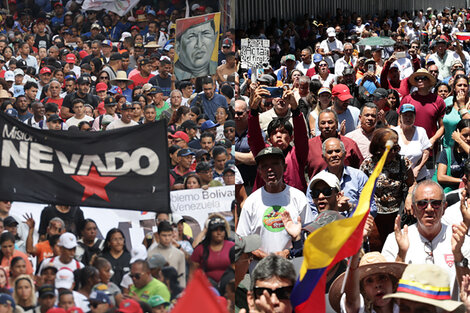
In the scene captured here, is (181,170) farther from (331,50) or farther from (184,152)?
(331,50)

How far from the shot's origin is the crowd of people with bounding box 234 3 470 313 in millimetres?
4234

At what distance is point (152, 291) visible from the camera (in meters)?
4.84

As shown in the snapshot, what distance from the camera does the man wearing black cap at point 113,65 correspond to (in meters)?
6.18

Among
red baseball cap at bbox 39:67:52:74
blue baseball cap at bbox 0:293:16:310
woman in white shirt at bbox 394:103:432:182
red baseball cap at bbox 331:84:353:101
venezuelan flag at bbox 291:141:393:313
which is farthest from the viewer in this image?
red baseball cap at bbox 331:84:353:101

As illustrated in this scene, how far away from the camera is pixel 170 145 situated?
5211mm

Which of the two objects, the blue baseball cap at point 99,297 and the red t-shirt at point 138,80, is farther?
the red t-shirt at point 138,80

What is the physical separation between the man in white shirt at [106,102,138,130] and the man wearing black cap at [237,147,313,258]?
0.97 meters

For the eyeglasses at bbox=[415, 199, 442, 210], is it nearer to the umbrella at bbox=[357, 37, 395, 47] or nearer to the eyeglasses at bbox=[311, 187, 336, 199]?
the eyeglasses at bbox=[311, 187, 336, 199]

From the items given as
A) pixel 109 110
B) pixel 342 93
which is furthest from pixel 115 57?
pixel 342 93

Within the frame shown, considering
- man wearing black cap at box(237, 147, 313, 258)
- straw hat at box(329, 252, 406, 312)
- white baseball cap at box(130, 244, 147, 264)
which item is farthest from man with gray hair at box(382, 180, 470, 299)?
white baseball cap at box(130, 244, 147, 264)

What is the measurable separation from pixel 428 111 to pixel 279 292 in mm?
5309

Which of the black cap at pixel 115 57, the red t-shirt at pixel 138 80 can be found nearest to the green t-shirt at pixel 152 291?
the red t-shirt at pixel 138 80

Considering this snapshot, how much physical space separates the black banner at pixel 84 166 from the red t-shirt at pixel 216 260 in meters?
0.45

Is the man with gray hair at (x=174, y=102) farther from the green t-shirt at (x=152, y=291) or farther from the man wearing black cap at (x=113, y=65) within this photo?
the green t-shirt at (x=152, y=291)
